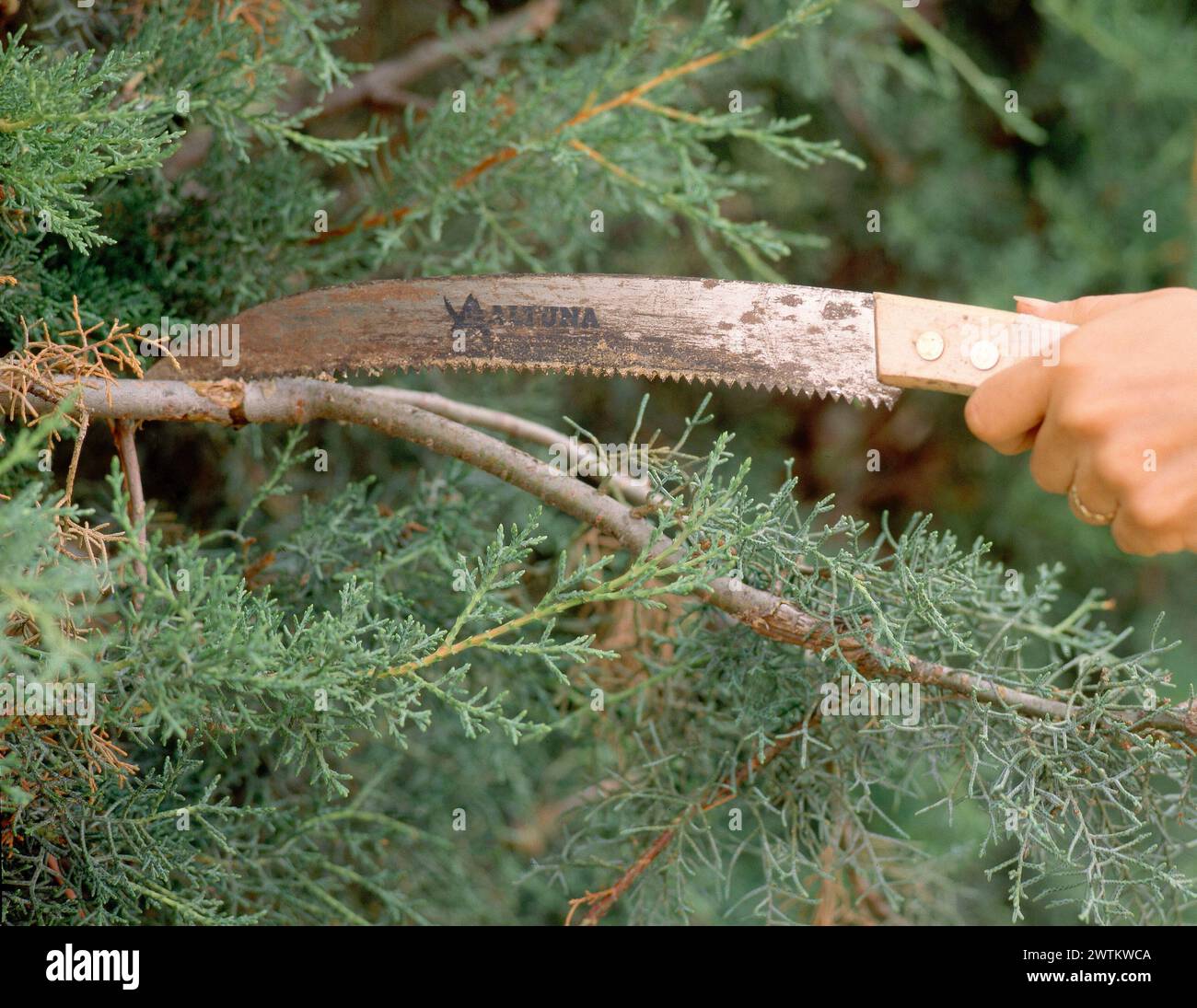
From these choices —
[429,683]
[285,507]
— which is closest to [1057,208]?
[285,507]

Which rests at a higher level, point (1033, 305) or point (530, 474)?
point (1033, 305)

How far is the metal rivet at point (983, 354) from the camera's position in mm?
1243

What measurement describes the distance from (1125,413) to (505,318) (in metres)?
0.68

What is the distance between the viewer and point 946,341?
1256mm

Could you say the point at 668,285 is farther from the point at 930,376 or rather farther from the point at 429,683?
the point at 429,683

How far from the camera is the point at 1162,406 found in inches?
43.9

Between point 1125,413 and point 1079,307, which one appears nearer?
point 1125,413

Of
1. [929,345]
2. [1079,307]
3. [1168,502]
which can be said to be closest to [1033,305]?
[1079,307]

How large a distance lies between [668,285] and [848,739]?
0.59m

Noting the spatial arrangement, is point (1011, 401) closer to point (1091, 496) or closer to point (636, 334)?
point (1091, 496)
